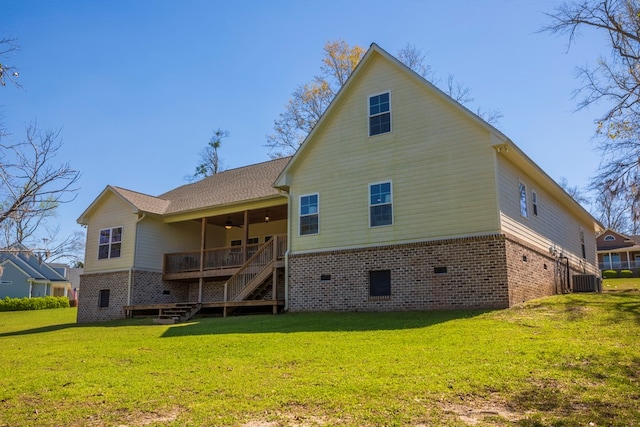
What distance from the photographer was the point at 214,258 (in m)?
23.0

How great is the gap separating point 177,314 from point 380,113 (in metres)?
10.3

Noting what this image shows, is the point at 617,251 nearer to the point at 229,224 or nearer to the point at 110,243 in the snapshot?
the point at 229,224

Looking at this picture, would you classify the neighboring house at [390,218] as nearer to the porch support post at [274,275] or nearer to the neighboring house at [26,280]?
the porch support post at [274,275]

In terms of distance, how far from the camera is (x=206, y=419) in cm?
665

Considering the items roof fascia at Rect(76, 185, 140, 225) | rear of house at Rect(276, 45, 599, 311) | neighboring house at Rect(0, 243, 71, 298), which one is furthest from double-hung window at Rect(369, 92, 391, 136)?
neighboring house at Rect(0, 243, 71, 298)

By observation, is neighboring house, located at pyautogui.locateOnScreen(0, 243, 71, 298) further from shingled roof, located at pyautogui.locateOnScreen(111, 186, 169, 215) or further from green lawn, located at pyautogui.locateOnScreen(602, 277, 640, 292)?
green lawn, located at pyautogui.locateOnScreen(602, 277, 640, 292)

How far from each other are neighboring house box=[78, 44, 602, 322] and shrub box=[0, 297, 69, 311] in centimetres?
1996

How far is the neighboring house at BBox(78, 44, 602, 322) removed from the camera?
15234 millimetres

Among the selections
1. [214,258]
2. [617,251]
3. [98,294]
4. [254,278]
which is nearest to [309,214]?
[254,278]

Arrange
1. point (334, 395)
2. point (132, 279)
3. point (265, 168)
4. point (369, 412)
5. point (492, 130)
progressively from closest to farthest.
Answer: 1. point (369, 412)
2. point (334, 395)
3. point (492, 130)
4. point (132, 279)
5. point (265, 168)

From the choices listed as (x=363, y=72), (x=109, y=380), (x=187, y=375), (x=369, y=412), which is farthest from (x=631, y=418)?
(x=363, y=72)

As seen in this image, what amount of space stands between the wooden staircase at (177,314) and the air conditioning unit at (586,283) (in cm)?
1430

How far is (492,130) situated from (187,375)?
407 inches

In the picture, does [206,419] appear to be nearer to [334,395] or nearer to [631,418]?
[334,395]
